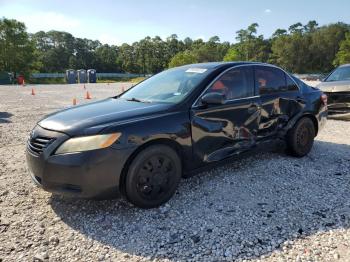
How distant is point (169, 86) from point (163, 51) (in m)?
104

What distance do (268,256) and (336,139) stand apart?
191 inches

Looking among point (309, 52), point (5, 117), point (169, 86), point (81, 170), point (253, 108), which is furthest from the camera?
point (309, 52)

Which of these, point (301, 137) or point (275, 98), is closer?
point (275, 98)

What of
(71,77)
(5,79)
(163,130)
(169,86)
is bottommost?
(163,130)

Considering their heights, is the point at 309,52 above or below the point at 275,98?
above

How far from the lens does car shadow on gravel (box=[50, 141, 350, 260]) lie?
9.90ft

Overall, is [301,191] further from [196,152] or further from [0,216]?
[0,216]

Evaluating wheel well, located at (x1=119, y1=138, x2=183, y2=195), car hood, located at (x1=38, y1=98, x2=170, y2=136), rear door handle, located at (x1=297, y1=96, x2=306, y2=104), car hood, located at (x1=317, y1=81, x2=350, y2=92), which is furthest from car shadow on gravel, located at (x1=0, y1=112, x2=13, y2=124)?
car hood, located at (x1=317, y1=81, x2=350, y2=92)

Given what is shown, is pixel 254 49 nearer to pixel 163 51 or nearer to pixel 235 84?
pixel 163 51

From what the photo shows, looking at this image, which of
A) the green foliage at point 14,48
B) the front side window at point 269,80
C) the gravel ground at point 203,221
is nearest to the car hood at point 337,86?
the front side window at point 269,80

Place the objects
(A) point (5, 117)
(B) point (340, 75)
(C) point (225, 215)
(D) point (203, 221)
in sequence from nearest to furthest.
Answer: (D) point (203, 221), (C) point (225, 215), (B) point (340, 75), (A) point (5, 117)

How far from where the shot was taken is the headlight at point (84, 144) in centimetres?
322

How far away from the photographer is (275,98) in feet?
16.6

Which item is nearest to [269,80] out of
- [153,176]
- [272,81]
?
[272,81]
